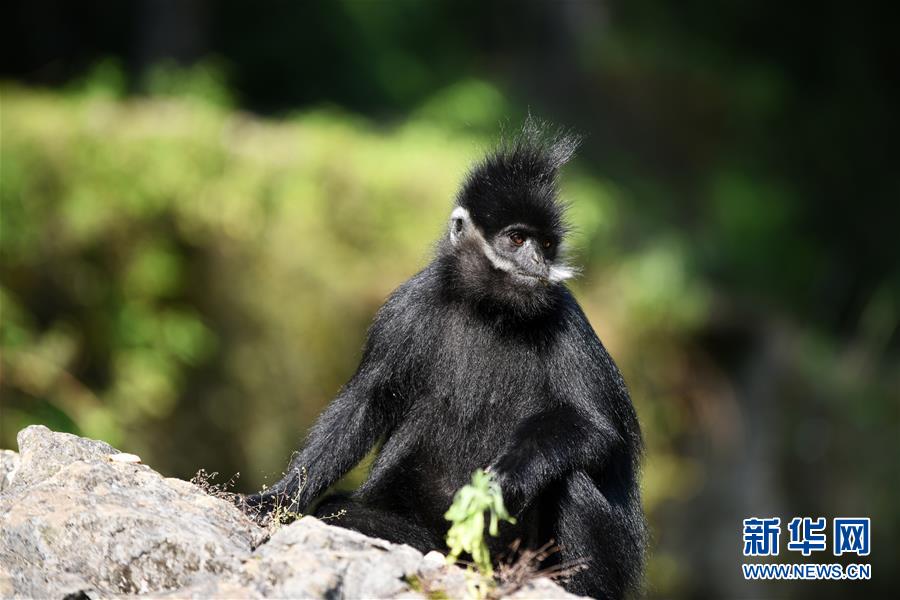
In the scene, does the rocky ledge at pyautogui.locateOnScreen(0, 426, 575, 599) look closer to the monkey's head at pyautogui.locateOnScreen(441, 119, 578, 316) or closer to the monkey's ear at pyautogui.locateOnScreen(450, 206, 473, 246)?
the monkey's head at pyautogui.locateOnScreen(441, 119, 578, 316)

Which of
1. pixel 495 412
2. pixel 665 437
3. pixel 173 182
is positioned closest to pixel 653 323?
pixel 665 437

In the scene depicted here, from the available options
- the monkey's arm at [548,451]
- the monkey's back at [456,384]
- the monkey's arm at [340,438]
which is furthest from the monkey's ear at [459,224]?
the monkey's arm at [548,451]

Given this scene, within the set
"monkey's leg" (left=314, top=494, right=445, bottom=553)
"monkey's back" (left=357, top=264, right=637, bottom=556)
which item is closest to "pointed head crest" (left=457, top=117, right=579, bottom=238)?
"monkey's back" (left=357, top=264, right=637, bottom=556)

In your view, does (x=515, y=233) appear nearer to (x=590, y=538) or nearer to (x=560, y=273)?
(x=560, y=273)

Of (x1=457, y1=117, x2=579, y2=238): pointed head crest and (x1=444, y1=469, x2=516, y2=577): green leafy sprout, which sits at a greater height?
(x1=457, y1=117, x2=579, y2=238): pointed head crest

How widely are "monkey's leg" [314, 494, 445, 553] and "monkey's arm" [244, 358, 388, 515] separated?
9.5 inches

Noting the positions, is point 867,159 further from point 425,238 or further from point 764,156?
point 425,238

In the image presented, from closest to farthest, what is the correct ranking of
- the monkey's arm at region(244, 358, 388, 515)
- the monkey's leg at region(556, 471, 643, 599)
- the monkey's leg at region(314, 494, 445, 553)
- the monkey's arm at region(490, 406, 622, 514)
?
the monkey's arm at region(490, 406, 622, 514), the monkey's leg at region(314, 494, 445, 553), the monkey's leg at region(556, 471, 643, 599), the monkey's arm at region(244, 358, 388, 515)

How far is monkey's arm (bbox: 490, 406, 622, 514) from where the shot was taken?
5.04 meters

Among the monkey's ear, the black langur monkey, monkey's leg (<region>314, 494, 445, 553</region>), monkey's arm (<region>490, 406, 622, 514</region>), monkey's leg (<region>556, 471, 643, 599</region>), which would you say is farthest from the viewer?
the monkey's ear

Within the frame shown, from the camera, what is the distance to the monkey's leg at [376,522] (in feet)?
17.0

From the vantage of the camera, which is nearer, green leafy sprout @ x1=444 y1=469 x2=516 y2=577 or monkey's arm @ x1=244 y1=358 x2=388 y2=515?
green leafy sprout @ x1=444 y1=469 x2=516 y2=577

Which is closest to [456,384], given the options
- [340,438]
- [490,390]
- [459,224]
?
[490,390]

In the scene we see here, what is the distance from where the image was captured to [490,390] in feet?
18.9
